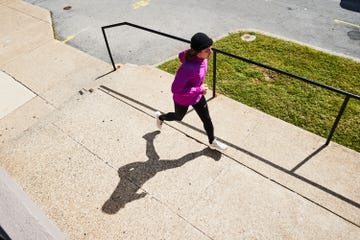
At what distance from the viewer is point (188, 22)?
373 inches

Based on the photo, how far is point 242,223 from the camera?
12.1 ft

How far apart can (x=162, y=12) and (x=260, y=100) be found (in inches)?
228

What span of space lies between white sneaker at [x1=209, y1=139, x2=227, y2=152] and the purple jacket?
0.88 meters

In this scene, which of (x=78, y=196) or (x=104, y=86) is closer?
(x=78, y=196)

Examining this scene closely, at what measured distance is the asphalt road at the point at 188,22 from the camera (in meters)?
8.18

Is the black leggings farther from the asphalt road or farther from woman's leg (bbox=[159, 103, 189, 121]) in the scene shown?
the asphalt road

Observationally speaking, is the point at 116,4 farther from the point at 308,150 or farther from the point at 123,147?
the point at 308,150

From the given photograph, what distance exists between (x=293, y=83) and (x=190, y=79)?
367 centimetres

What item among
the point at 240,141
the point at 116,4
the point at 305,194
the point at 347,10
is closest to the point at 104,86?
the point at 240,141

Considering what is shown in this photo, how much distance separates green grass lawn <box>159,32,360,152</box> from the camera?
5602 millimetres

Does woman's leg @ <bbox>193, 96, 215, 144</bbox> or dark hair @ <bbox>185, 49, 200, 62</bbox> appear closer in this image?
dark hair @ <bbox>185, 49, 200, 62</bbox>

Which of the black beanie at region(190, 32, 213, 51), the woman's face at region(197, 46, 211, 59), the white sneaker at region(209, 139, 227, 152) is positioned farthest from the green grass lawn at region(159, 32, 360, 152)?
the black beanie at region(190, 32, 213, 51)

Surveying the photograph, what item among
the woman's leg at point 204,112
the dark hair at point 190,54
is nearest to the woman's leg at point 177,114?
the woman's leg at point 204,112

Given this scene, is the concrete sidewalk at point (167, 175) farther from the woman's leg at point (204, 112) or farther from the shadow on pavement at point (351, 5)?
the shadow on pavement at point (351, 5)
